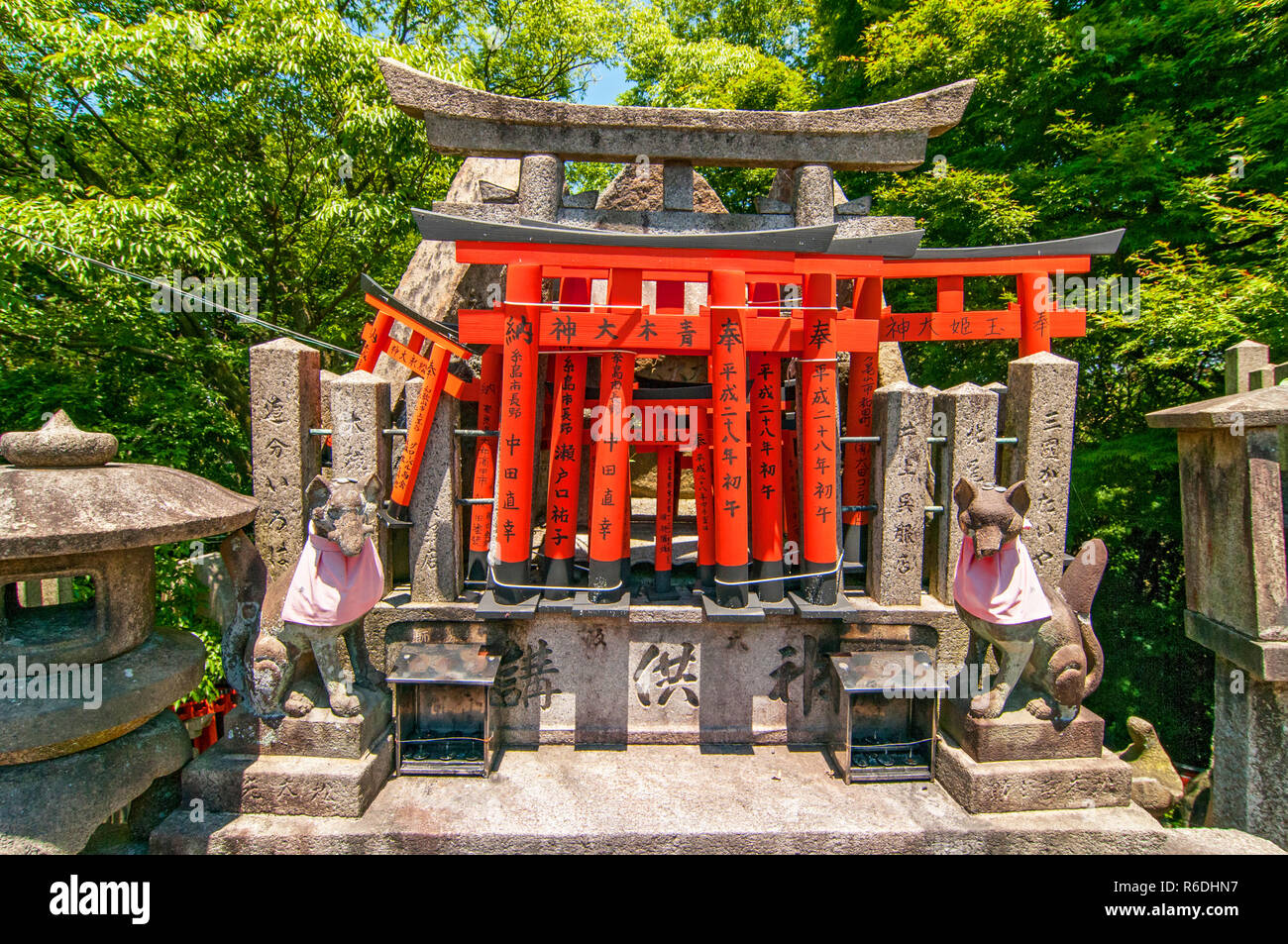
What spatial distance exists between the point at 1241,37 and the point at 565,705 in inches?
448

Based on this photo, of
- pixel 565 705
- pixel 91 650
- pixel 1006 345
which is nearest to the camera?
pixel 91 650

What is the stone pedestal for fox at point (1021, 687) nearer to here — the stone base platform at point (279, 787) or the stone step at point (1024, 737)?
the stone step at point (1024, 737)

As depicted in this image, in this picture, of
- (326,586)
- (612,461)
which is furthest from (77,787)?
(612,461)

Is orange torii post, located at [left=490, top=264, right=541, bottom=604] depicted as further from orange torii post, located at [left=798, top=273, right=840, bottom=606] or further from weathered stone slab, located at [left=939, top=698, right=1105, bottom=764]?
weathered stone slab, located at [left=939, top=698, right=1105, bottom=764]

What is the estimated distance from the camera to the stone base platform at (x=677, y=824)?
4.39 m

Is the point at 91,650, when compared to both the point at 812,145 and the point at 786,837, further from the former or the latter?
the point at 812,145

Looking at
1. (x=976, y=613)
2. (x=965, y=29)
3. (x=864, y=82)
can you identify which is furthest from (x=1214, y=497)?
(x=864, y=82)

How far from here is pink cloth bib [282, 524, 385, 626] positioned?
14.9 ft

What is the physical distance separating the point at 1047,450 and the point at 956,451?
67 cm

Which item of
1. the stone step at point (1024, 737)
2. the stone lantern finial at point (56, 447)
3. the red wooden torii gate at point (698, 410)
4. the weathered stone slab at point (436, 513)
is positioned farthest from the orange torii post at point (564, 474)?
the stone step at point (1024, 737)

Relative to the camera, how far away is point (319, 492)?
14.9 ft

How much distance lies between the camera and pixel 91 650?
153 inches

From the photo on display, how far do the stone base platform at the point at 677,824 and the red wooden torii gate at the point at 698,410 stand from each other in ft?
4.78

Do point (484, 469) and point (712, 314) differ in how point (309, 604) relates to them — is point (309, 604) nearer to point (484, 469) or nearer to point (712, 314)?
point (484, 469)
